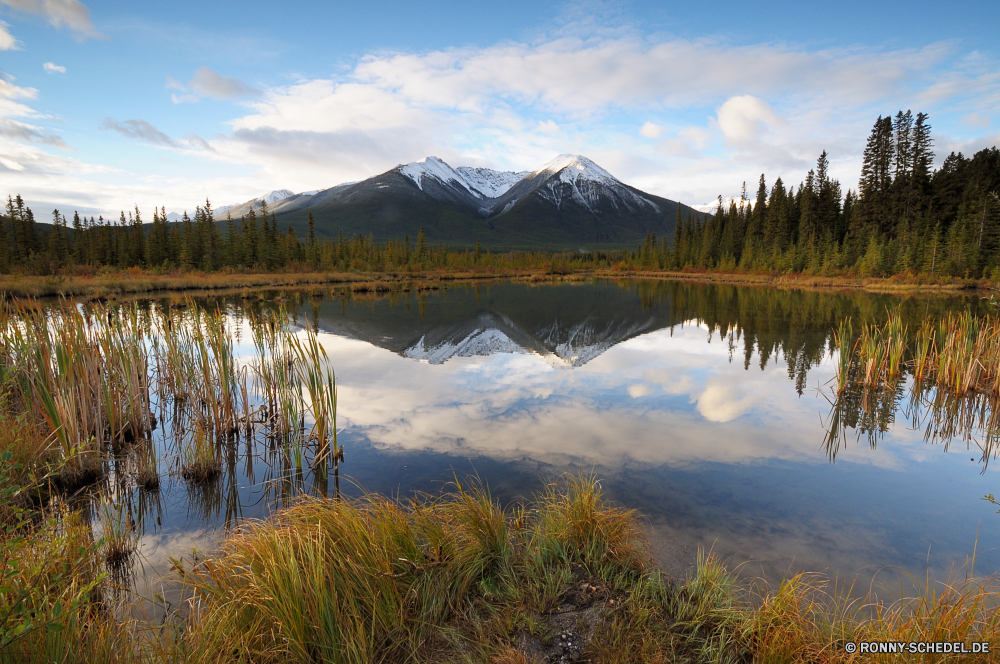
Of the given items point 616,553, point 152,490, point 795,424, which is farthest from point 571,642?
point 795,424

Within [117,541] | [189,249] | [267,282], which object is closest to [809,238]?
[267,282]

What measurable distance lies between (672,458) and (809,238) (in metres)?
68.1

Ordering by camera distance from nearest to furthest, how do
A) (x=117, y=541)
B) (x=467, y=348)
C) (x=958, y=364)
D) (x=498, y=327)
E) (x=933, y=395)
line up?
(x=117, y=541) → (x=958, y=364) → (x=933, y=395) → (x=467, y=348) → (x=498, y=327)

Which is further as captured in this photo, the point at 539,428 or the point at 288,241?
the point at 288,241

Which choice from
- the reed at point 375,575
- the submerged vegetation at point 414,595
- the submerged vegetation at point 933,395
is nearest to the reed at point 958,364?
the submerged vegetation at point 933,395

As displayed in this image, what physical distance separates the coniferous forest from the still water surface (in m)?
42.7

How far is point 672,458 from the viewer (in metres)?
7.26

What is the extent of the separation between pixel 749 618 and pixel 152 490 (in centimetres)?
716

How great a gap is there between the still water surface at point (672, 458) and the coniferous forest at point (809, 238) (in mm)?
42704

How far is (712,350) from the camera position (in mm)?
16719

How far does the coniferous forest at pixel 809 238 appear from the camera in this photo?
1695 inches

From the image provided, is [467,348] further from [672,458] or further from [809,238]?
[809,238]

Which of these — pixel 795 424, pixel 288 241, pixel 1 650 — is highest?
pixel 288 241

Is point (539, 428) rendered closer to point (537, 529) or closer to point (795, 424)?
point (537, 529)
